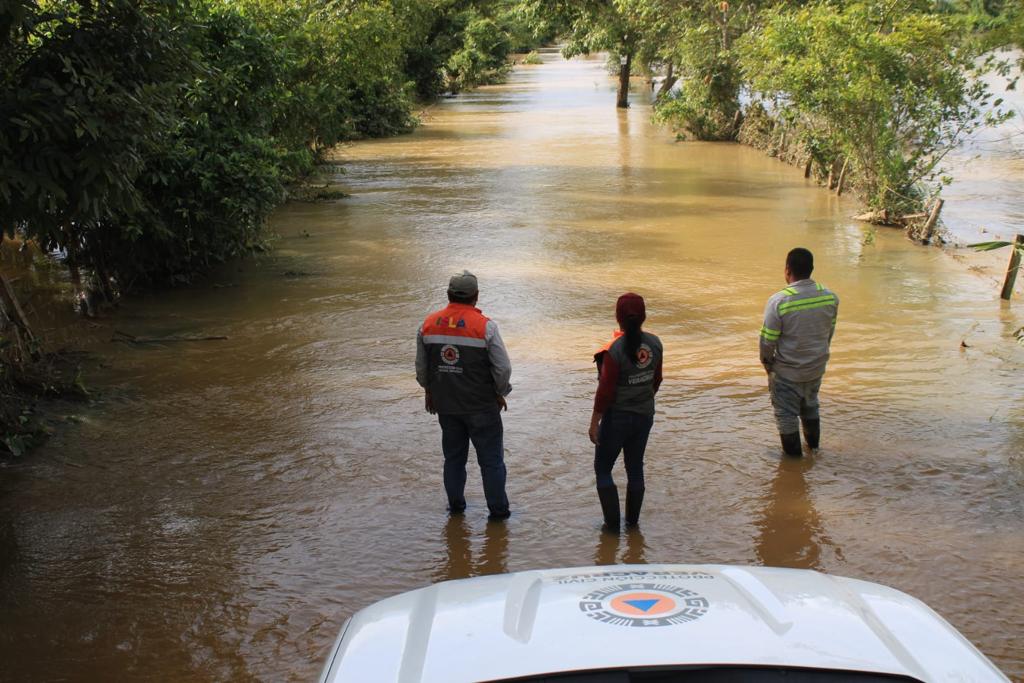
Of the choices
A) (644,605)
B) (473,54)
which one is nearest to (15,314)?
(644,605)

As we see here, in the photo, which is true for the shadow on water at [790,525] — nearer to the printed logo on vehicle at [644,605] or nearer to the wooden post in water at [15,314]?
the printed logo on vehicle at [644,605]

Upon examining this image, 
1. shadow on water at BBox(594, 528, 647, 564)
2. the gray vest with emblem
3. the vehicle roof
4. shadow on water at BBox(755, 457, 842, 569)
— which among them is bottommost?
shadow on water at BBox(755, 457, 842, 569)

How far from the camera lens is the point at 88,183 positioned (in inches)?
268

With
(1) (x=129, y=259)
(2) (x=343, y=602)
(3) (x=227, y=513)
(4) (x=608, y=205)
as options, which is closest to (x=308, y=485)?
(3) (x=227, y=513)

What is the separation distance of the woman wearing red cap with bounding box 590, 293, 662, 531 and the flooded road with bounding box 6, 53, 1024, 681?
431 mm

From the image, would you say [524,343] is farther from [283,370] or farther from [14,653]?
[14,653]

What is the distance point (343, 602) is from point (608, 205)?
15.4 meters

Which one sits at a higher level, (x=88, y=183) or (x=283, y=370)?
(x=88, y=183)

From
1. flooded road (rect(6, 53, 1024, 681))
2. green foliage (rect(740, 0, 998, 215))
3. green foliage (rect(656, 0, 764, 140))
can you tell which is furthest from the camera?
green foliage (rect(656, 0, 764, 140))

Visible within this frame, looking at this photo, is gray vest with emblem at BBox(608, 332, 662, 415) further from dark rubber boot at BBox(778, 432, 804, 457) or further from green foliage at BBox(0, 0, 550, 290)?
green foliage at BBox(0, 0, 550, 290)

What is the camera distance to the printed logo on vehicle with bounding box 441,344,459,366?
6297 mm

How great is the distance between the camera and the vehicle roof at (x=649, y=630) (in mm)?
2408

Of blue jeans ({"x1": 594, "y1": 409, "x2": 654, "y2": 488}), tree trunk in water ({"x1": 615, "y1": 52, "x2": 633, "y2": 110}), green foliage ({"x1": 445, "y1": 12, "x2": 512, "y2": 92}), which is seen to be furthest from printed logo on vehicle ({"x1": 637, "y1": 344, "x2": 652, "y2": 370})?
green foliage ({"x1": 445, "y1": 12, "x2": 512, "y2": 92})

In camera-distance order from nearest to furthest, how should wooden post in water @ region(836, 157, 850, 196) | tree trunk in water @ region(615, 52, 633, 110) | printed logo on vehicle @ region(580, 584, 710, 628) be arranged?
printed logo on vehicle @ region(580, 584, 710, 628), wooden post in water @ region(836, 157, 850, 196), tree trunk in water @ region(615, 52, 633, 110)
